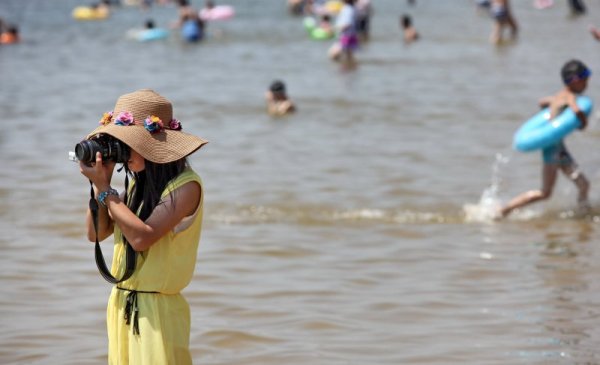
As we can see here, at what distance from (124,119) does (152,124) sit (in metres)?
0.09

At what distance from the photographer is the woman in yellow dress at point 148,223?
11.2 feet

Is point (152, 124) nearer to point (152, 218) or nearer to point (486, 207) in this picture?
point (152, 218)

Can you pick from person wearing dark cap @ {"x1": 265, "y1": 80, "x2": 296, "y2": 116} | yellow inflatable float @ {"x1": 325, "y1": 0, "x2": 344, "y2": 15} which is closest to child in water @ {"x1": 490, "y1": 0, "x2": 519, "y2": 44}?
yellow inflatable float @ {"x1": 325, "y1": 0, "x2": 344, "y2": 15}

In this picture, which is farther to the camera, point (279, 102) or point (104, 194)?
point (279, 102)

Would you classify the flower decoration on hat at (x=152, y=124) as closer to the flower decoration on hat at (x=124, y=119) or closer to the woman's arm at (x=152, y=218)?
the flower decoration on hat at (x=124, y=119)

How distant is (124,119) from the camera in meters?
3.45

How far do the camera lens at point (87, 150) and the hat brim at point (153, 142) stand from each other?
0.07 meters

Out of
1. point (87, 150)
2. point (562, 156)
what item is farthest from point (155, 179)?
point (562, 156)

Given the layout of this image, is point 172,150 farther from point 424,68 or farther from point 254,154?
point 424,68

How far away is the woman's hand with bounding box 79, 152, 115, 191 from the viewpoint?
335 cm

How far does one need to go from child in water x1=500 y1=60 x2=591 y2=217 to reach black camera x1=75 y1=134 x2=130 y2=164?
17.9ft

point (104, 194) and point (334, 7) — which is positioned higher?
point (104, 194)

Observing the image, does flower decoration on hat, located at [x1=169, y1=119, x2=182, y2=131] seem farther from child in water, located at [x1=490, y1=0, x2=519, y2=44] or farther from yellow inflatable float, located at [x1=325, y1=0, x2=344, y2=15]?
yellow inflatable float, located at [x1=325, y1=0, x2=344, y2=15]

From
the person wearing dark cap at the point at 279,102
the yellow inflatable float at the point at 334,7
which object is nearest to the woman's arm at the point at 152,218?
the person wearing dark cap at the point at 279,102
